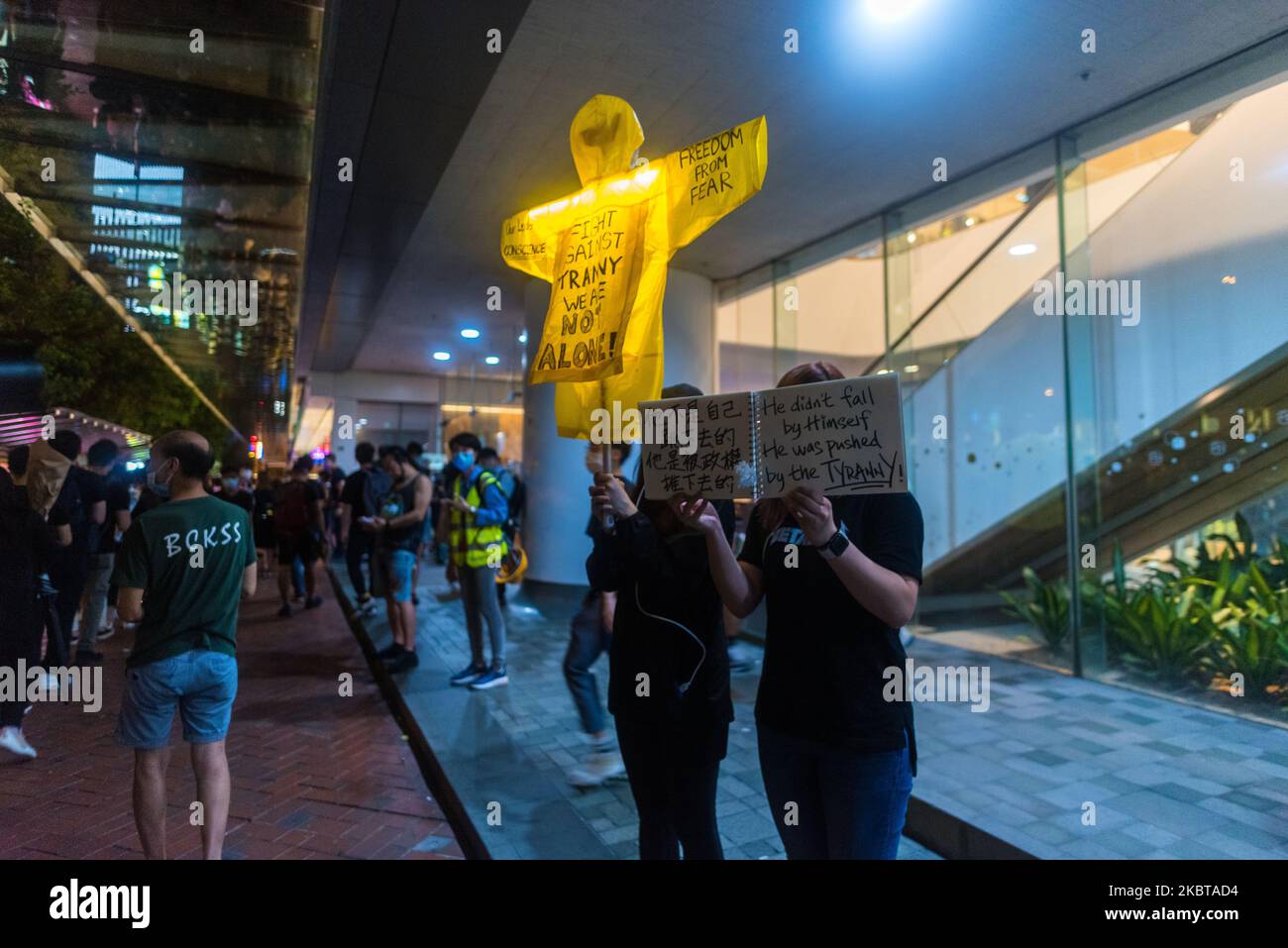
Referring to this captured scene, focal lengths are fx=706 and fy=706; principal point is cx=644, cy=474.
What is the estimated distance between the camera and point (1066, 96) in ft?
16.6

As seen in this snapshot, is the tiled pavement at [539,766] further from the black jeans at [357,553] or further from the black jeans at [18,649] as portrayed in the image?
the black jeans at [18,649]

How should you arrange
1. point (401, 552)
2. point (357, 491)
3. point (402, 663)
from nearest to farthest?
point (402, 663), point (401, 552), point (357, 491)

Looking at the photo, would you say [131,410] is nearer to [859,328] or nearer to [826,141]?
[826,141]

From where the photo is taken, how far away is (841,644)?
5.81ft

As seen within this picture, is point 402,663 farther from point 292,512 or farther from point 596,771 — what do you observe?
point 292,512

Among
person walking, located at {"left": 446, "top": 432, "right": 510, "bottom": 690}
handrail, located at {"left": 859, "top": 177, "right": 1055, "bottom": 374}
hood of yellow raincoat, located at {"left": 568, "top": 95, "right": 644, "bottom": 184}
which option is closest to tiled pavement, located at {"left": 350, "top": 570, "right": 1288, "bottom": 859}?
person walking, located at {"left": 446, "top": 432, "right": 510, "bottom": 690}

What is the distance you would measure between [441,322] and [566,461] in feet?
16.0

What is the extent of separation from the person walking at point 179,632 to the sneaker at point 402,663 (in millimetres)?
2819

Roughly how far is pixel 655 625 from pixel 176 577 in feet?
6.45

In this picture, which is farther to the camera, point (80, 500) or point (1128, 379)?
point (1128, 379)

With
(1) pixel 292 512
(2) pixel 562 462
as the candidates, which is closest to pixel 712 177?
(2) pixel 562 462

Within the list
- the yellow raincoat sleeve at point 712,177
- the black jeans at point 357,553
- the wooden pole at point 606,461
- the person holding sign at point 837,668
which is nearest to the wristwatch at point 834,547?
the person holding sign at point 837,668

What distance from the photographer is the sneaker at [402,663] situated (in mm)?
5749
